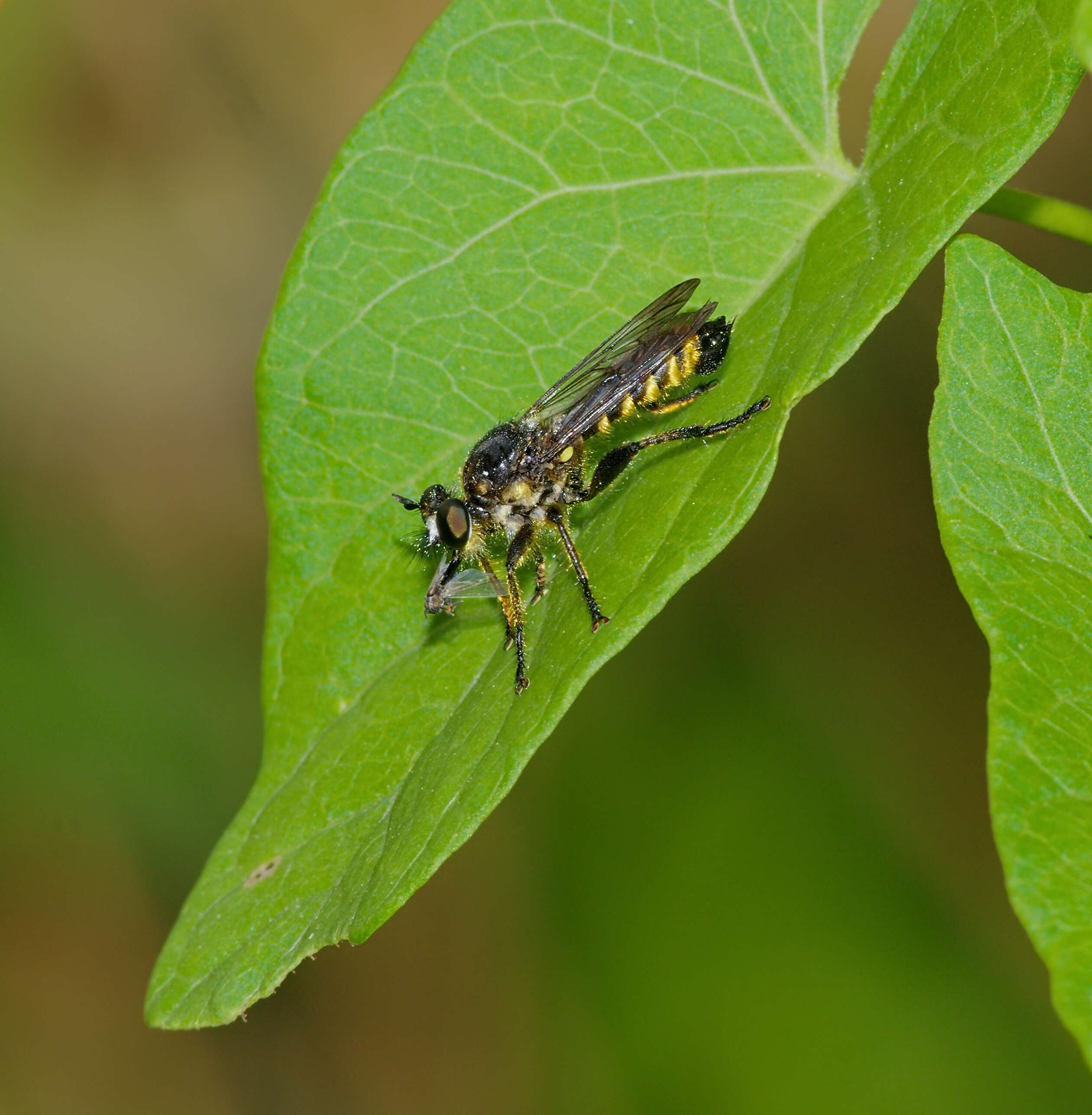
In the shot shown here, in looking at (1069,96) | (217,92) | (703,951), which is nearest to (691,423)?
(1069,96)

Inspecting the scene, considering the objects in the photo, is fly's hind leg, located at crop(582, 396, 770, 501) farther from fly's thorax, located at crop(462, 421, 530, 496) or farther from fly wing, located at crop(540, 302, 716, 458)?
fly's thorax, located at crop(462, 421, 530, 496)

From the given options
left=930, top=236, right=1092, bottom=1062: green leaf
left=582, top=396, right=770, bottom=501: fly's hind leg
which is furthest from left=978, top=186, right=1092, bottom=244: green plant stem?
left=582, top=396, right=770, bottom=501: fly's hind leg

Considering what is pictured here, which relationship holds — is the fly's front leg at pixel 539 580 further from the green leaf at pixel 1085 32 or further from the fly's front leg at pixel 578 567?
the green leaf at pixel 1085 32

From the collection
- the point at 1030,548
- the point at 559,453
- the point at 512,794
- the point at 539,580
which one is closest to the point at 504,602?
the point at 539,580

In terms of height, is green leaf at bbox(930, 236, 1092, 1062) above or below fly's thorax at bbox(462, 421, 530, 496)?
below

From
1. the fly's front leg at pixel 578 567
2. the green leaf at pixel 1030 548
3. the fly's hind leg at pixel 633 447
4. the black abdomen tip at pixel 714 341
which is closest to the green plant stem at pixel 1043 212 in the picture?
the green leaf at pixel 1030 548

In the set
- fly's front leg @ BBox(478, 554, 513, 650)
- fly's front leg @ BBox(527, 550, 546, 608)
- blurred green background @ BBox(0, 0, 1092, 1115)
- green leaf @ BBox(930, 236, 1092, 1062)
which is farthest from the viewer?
blurred green background @ BBox(0, 0, 1092, 1115)

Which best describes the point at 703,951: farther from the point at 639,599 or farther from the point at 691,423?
the point at 639,599
